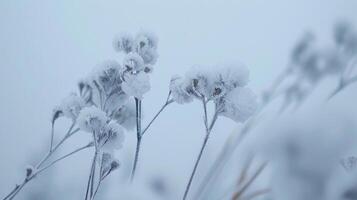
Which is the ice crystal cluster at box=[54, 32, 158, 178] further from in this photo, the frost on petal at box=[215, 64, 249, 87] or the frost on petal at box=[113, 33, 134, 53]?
the frost on petal at box=[215, 64, 249, 87]

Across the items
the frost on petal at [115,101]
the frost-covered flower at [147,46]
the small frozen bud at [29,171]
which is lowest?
the small frozen bud at [29,171]

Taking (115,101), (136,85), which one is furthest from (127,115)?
(136,85)

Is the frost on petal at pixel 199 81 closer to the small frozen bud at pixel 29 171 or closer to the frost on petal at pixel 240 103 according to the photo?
the frost on petal at pixel 240 103

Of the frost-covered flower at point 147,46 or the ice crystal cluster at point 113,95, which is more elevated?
the frost-covered flower at point 147,46

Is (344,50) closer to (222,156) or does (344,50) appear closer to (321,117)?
(222,156)

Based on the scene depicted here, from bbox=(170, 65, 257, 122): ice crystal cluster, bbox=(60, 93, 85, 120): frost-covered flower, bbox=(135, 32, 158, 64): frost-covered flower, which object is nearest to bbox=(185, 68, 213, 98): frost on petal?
bbox=(170, 65, 257, 122): ice crystal cluster

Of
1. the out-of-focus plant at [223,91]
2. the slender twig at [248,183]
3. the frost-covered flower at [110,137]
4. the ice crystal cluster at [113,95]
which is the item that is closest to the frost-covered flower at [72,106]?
the ice crystal cluster at [113,95]
